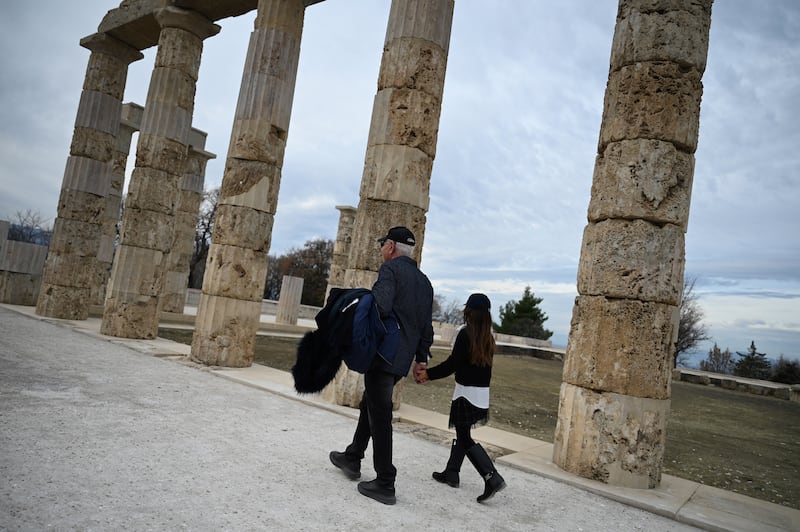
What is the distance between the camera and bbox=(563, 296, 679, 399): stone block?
507 centimetres

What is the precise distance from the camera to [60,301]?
13000mm

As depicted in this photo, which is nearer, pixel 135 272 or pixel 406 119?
pixel 406 119

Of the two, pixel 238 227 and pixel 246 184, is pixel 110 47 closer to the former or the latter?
pixel 246 184

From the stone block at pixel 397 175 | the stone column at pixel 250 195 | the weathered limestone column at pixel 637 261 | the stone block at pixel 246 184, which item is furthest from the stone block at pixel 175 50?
the weathered limestone column at pixel 637 261

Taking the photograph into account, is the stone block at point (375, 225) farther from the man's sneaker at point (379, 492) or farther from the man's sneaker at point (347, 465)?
the man's sneaker at point (379, 492)

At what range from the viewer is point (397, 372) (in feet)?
12.1

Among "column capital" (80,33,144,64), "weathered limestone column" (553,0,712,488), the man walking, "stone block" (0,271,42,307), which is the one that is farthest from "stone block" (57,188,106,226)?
"weathered limestone column" (553,0,712,488)

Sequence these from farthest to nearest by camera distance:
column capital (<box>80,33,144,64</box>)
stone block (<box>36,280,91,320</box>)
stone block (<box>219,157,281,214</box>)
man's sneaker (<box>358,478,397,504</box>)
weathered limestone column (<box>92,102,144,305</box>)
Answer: weathered limestone column (<box>92,102,144,305</box>)
column capital (<box>80,33,144,64</box>)
stone block (<box>36,280,91,320</box>)
stone block (<box>219,157,281,214</box>)
man's sneaker (<box>358,478,397,504</box>)

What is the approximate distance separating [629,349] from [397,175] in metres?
3.83

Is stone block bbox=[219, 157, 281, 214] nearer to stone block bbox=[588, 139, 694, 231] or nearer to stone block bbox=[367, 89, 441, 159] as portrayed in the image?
stone block bbox=[367, 89, 441, 159]

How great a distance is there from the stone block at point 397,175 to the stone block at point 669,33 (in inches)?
117

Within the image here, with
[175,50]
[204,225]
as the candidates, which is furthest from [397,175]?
[204,225]

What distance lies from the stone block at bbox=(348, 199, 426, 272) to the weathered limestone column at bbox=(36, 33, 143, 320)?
9.77 metres

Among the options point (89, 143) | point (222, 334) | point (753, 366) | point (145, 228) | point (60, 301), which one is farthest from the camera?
point (753, 366)
